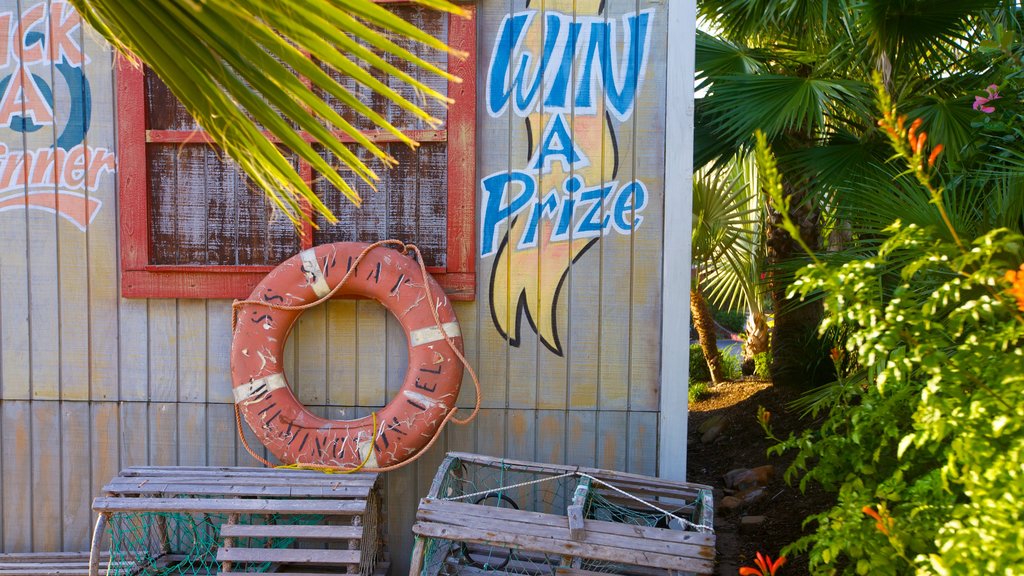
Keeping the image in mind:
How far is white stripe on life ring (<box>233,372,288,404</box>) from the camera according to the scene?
9.66ft

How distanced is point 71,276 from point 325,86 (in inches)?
109

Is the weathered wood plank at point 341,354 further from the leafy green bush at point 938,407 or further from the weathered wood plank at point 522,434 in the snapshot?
the leafy green bush at point 938,407

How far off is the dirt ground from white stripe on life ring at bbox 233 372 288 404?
1.95m

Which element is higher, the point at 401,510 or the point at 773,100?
the point at 773,100

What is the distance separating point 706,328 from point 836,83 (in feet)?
9.38

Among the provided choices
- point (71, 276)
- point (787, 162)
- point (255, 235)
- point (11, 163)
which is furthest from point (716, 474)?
point (11, 163)

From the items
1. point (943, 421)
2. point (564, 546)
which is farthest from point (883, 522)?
point (564, 546)

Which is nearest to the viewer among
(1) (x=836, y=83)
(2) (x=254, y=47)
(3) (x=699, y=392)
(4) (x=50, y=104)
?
(2) (x=254, y=47)

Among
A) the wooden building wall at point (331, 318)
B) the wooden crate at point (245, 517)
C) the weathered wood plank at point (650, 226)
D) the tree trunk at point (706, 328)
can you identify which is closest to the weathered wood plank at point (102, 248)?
the wooden building wall at point (331, 318)

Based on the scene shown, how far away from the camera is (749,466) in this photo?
15.1 feet

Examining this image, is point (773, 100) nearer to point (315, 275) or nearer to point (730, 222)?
point (730, 222)

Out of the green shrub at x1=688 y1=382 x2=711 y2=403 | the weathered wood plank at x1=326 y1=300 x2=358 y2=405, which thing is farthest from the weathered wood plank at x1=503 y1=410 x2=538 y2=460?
the green shrub at x1=688 y1=382 x2=711 y2=403

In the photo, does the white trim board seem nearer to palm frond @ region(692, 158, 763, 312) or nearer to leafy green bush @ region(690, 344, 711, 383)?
palm frond @ region(692, 158, 763, 312)

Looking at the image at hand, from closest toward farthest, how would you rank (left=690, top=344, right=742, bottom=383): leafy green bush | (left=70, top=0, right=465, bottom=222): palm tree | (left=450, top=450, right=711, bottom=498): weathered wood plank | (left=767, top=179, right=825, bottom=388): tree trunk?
(left=70, top=0, right=465, bottom=222): palm tree
(left=450, top=450, right=711, bottom=498): weathered wood plank
(left=767, top=179, right=825, bottom=388): tree trunk
(left=690, top=344, right=742, bottom=383): leafy green bush
